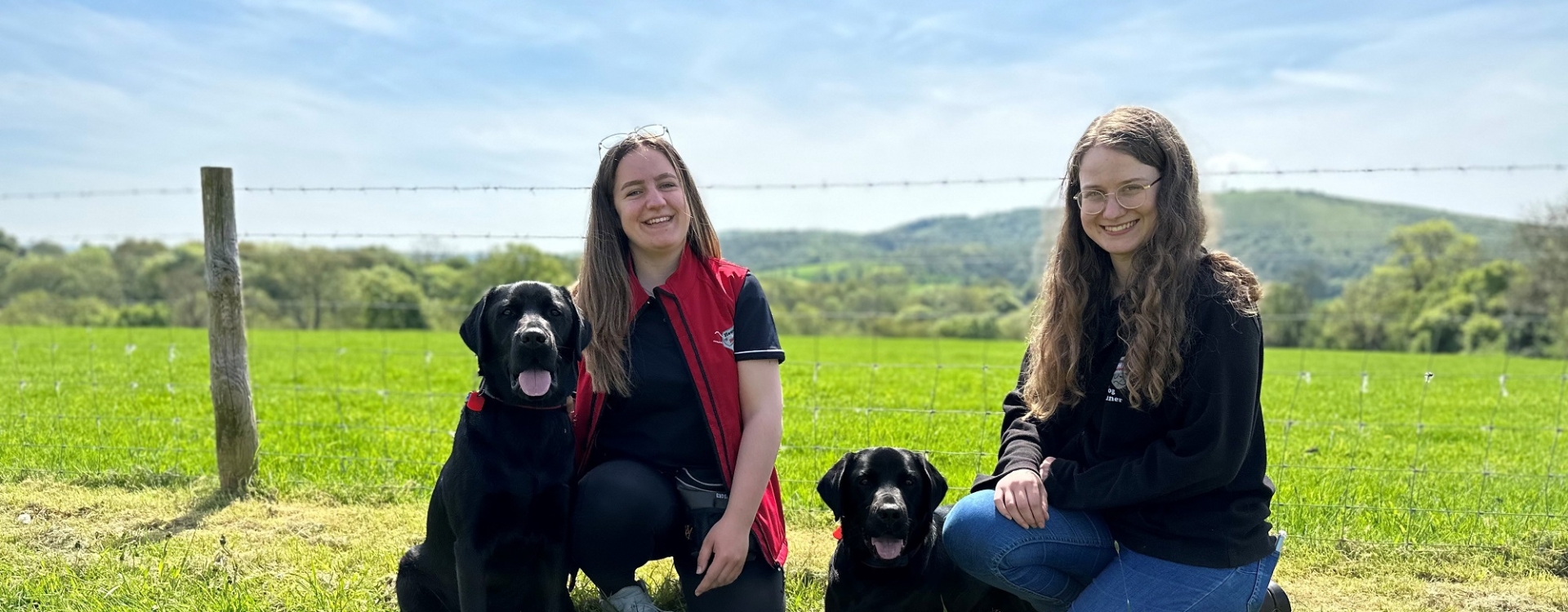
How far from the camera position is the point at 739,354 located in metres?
2.97

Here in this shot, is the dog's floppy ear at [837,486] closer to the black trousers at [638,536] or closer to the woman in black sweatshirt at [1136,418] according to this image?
the black trousers at [638,536]

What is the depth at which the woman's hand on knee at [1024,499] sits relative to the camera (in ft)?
8.77

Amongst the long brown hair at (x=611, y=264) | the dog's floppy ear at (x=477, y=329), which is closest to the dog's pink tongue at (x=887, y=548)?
the long brown hair at (x=611, y=264)

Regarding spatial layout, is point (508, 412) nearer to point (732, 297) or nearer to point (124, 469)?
point (732, 297)

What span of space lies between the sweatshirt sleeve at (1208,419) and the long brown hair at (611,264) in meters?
1.49

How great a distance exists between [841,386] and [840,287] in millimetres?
29530

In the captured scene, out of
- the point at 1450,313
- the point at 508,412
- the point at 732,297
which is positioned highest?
the point at 732,297

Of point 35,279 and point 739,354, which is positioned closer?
point 739,354

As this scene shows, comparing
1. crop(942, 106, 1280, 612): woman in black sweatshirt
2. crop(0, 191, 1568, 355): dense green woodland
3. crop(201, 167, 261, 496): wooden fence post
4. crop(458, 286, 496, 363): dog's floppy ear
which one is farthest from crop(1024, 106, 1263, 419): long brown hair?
crop(0, 191, 1568, 355): dense green woodland

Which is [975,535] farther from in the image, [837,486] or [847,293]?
[847,293]

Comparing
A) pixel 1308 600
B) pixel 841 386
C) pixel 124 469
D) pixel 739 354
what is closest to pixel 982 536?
pixel 739 354

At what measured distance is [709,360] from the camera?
9.64ft

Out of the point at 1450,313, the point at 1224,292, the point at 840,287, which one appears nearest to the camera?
the point at 1224,292

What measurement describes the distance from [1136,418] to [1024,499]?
0.38 metres
